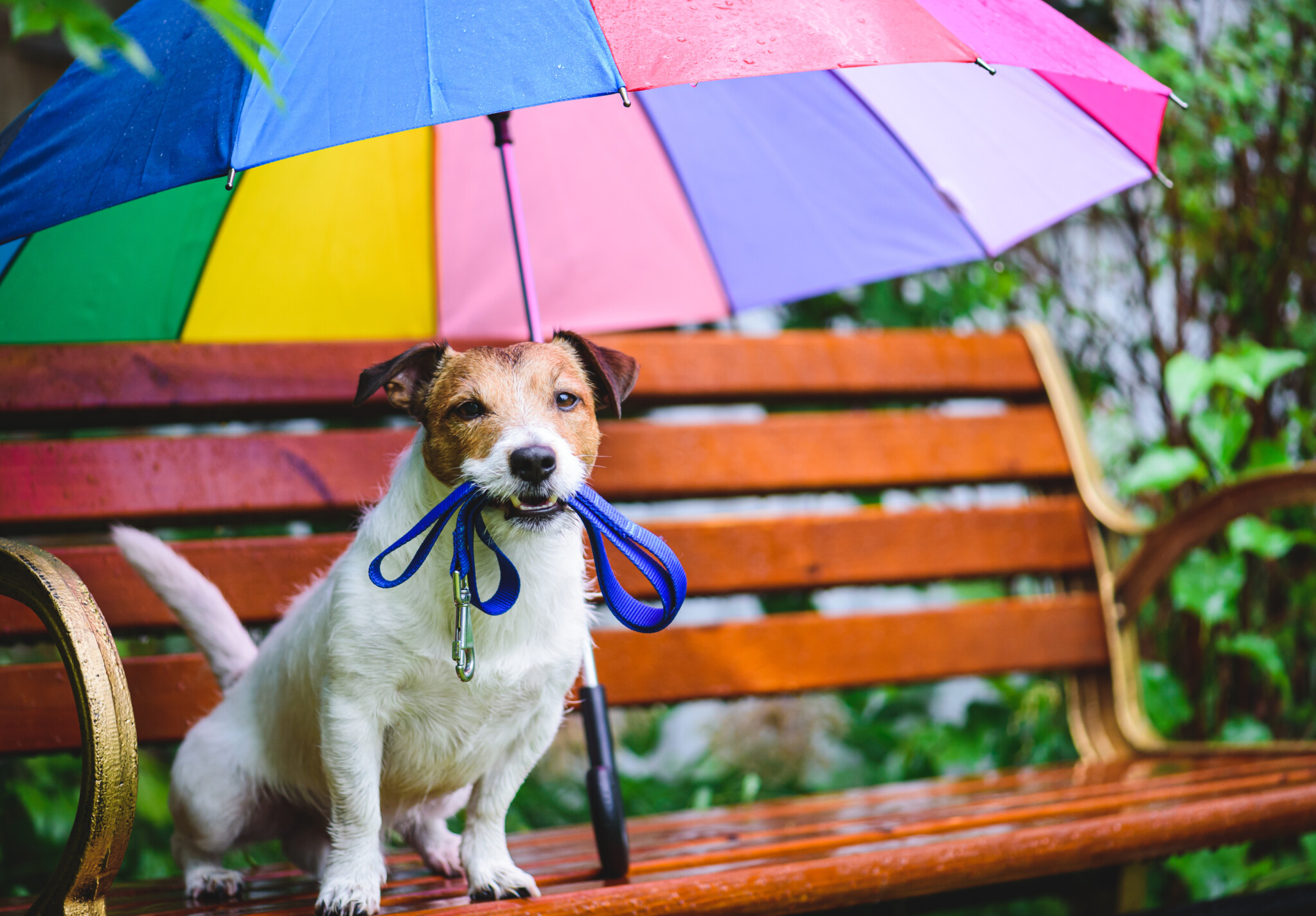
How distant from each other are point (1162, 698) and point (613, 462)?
167 cm

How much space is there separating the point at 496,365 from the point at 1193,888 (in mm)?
2269

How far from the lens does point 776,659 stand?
2.41 m

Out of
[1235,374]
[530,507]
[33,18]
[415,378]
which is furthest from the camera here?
[1235,374]

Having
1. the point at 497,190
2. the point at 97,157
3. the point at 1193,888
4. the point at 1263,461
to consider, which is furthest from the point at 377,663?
the point at 1263,461

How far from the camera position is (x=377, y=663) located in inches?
53.4

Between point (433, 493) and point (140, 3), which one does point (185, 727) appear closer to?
point (433, 493)

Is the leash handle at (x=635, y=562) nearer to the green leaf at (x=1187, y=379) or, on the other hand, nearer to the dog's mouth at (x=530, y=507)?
the dog's mouth at (x=530, y=507)

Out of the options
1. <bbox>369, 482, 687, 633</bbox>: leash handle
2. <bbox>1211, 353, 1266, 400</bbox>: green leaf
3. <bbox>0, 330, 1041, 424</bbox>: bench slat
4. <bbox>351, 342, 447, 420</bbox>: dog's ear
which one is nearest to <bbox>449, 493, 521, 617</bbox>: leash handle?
<bbox>369, 482, 687, 633</bbox>: leash handle

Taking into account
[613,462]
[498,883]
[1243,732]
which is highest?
[613,462]

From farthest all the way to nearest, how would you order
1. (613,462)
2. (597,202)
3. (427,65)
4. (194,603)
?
(613,462) → (597,202) → (194,603) → (427,65)

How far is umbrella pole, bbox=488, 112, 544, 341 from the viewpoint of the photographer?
5.88ft

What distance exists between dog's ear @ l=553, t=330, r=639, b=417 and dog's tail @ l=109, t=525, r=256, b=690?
75 cm

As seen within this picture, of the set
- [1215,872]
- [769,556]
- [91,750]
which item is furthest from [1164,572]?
[91,750]

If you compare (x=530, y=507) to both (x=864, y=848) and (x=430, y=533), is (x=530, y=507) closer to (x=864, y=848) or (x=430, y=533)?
(x=430, y=533)
